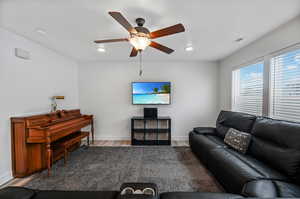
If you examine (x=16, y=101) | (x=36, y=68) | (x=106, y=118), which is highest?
(x=36, y=68)

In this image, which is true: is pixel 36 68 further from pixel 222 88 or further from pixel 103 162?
pixel 222 88

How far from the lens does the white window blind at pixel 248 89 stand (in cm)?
274

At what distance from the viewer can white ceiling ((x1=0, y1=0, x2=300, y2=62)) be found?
1634mm

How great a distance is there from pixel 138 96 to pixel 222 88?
2.53m

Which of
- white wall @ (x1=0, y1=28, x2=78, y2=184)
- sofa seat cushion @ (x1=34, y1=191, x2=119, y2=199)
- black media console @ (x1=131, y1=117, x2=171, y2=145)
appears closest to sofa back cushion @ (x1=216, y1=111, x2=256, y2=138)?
black media console @ (x1=131, y1=117, x2=171, y2=145)

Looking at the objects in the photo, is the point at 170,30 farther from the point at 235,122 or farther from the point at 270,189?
the point at 235,122

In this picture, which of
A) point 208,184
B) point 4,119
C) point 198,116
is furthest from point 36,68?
point 198,116

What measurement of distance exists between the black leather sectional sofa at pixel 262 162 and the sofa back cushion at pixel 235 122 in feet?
0.05

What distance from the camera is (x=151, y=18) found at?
6.28ft

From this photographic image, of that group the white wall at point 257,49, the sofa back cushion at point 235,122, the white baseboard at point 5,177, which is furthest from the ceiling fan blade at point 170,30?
the white baseboard at point 5,177

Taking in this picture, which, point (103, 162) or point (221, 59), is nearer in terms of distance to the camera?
point (103, 162)

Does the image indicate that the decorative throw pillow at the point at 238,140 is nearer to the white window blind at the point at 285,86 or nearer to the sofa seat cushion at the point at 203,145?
the sofa seat cushion at the point at 203,145

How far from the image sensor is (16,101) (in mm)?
2373

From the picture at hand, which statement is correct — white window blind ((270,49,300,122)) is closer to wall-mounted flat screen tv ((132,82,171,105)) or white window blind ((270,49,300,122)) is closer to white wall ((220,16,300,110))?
white wall ((220,16,300,110))
